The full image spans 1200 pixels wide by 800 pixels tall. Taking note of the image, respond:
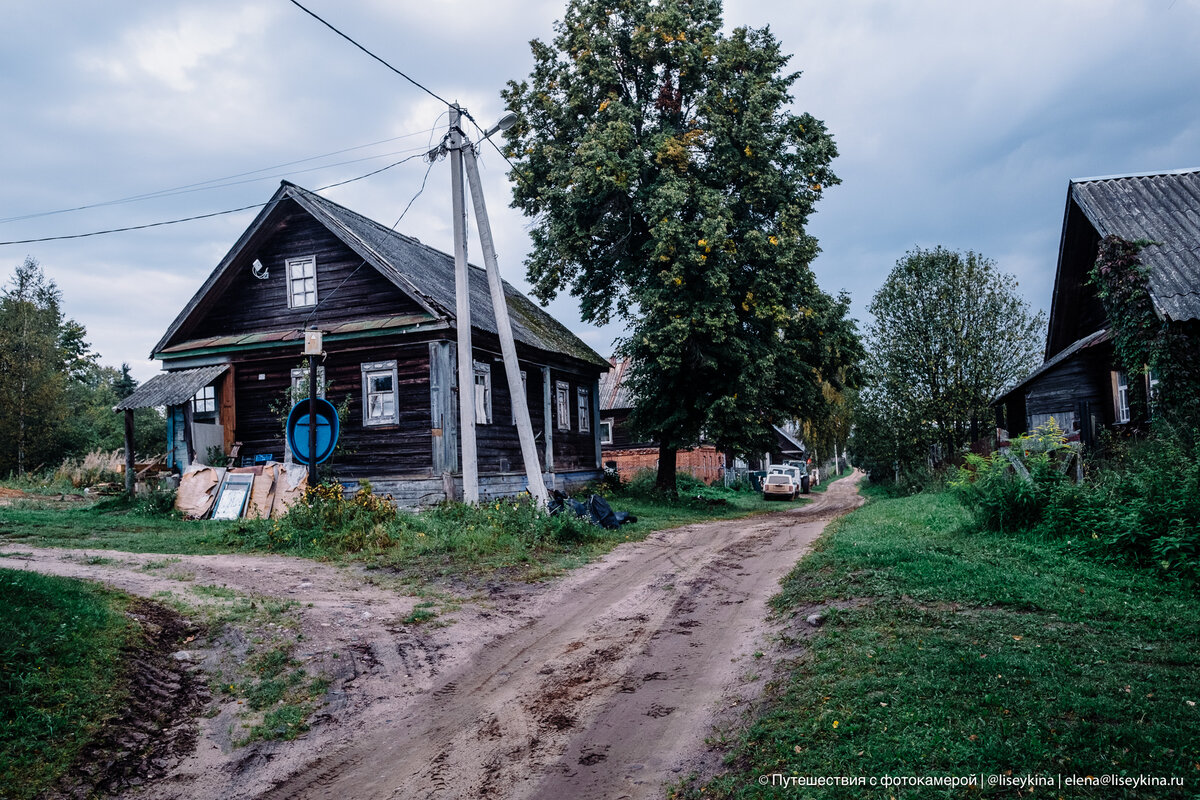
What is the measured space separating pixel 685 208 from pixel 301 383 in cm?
1144

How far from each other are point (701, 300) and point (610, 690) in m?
15.7

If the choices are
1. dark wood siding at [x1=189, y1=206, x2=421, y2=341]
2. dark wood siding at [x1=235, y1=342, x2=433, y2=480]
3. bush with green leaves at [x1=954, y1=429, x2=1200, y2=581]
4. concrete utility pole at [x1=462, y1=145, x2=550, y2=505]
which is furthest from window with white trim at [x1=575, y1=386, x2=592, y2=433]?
bush with green leaves at [x1=954, y1=429, x2=1200, y2=581]

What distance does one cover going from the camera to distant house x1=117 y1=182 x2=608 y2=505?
17094mm

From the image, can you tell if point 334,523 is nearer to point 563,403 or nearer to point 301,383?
point 301,383

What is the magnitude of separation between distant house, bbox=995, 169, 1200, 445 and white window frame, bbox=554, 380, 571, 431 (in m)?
12.5

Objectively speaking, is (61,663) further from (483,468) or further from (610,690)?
(483,468)

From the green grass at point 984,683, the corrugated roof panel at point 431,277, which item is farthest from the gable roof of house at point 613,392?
the green grass at point 984,683

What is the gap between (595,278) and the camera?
23234 millimetres

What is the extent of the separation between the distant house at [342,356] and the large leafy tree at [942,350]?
14.6 metres

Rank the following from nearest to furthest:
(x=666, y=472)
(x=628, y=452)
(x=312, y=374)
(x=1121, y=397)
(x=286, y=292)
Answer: (x=312, y=374) < (x=1121, y=397) < (x=286, y=292) < (x=666, y=472) < (x=628, y=452)

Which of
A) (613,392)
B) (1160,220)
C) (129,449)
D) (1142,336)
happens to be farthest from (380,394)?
(613,392)

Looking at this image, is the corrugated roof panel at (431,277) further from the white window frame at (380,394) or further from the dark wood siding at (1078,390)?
the dark wood siding at (1078,390)

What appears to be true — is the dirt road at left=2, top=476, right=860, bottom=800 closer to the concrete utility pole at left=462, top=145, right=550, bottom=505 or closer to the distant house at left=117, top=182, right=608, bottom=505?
the concrete utility pole at left=462, top=145, right=550, bottom=505

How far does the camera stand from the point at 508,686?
6016 mm
